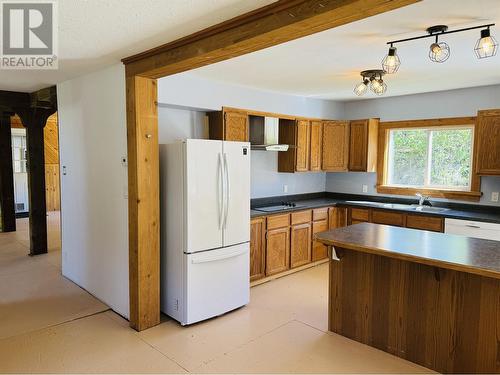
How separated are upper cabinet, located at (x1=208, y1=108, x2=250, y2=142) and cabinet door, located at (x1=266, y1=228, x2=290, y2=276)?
4.08ft

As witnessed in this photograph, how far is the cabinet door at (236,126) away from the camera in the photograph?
4.45m

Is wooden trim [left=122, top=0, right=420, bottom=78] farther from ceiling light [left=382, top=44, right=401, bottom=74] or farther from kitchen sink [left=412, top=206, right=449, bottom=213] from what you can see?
kitchen sink [left=412, top=206, right=449, bottom=213]

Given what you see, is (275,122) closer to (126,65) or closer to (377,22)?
(126,65)

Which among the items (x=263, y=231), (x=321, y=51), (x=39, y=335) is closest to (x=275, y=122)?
(x=263, y=231)

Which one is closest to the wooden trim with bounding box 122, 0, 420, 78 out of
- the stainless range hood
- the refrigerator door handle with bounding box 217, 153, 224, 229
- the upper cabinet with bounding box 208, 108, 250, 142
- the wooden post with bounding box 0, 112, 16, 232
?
the refrigerator door handle with bounding box 217, 153, 224, 229

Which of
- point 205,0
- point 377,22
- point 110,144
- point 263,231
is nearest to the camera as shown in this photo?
point 205,0

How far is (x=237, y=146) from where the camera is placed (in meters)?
3.64

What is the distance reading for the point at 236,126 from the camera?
454 centimetres

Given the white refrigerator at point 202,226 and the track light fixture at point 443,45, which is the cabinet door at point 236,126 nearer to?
the white refrigerator at point 202,226

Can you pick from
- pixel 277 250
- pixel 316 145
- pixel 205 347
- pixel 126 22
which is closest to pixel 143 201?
pixel 205 347

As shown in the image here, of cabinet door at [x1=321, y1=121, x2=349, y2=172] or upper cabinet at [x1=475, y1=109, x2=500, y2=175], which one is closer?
upper cabinet at [x1=475, y1=109, x2=500, y2=175]

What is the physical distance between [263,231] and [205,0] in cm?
299

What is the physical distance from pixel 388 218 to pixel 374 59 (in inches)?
92.7

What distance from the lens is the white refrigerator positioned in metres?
3.33
